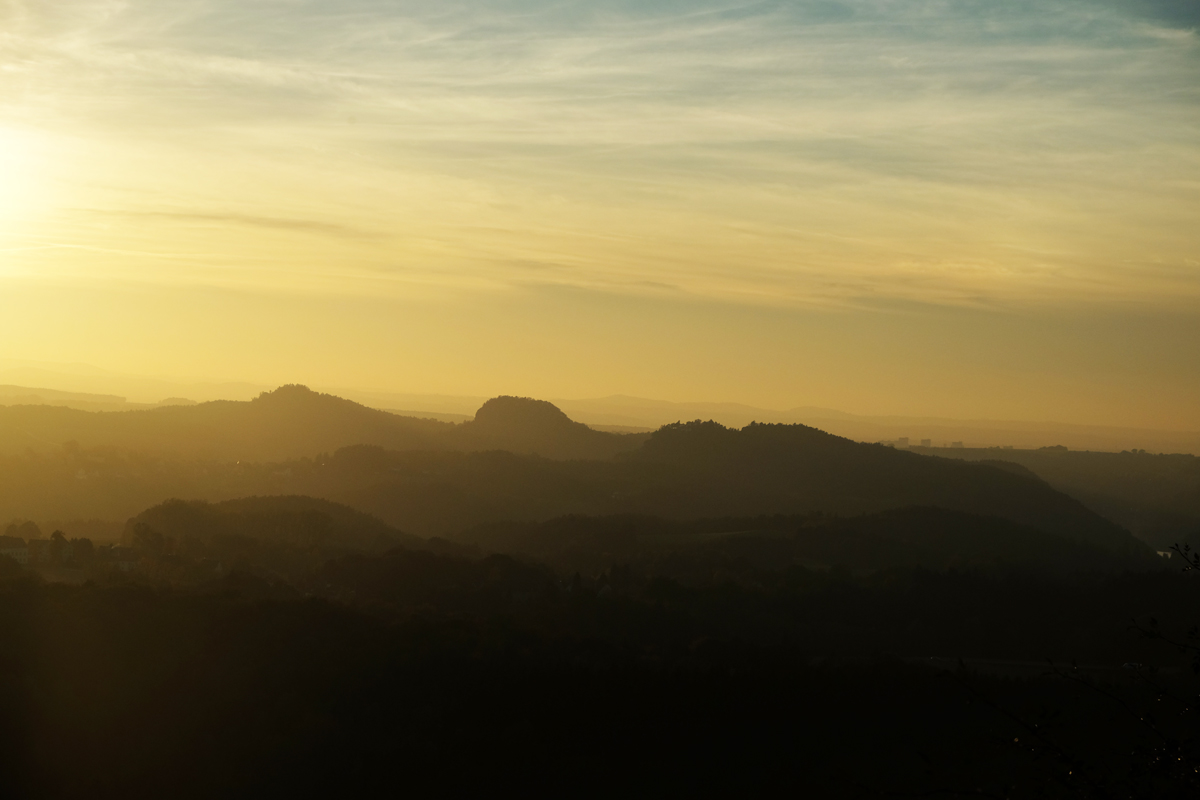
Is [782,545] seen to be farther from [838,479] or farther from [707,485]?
[838,479]

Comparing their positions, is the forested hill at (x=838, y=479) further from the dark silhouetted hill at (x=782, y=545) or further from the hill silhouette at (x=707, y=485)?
the dark silhouetted hill at (x=782, y=545)

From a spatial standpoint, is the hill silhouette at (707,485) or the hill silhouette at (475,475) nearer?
the hill silhouette at (475,475)

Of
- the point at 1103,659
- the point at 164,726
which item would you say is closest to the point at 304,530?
the point at 164,726

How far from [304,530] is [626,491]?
2596 inches

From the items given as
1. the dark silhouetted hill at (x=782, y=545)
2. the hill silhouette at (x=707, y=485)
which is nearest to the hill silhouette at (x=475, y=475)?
the hill silhouette at (x=707, y=485)

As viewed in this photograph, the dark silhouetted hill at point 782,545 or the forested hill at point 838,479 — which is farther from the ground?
the forested hill at point 838,479

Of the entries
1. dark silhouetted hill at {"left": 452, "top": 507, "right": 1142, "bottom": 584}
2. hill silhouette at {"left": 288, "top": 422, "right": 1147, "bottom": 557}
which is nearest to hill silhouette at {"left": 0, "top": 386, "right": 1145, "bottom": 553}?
hill silhouette at {"left": 288, "top": 422, "right": 1147, "bottom": 557}

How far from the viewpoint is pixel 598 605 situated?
208 ft

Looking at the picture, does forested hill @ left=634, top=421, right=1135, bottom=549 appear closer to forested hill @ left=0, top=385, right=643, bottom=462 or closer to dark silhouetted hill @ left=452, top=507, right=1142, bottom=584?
dark silhouetted hill @ left=452, top=507, right=1142, bottom=584

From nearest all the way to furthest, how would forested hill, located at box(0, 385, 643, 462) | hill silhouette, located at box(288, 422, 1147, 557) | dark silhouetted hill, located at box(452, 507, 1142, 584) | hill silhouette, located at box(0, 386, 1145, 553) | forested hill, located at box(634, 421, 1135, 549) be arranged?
dark silhouetted hill, located at box(452, 507, 1142, 584)
hill silhouette, located at box(0, 386, 1145, 553)
forested hill, located at box(0, 385, 643, 462)
hill silhouette, located at box(288, 422, 1147, 557)
forested hill, located at box(634, 421, 1135, 549)

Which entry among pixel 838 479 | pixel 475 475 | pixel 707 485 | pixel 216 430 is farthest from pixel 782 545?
pixel 216 430

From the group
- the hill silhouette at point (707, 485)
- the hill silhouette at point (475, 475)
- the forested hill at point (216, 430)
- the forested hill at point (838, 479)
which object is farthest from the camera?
the forested hill at point (838, 479)

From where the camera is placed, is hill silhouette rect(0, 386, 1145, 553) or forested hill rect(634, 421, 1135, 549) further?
forested hill rect(634, 421, 1135, 549)

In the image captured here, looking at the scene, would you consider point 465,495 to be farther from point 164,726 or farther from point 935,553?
point 164,726
